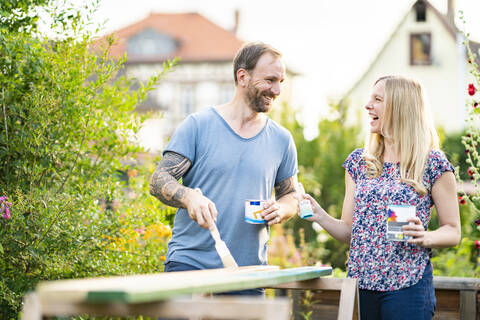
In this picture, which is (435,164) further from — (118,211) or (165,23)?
(165,23)

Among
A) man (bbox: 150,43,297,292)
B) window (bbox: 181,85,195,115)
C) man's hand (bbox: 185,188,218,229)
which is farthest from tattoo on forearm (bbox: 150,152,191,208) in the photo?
window (bbox: 181,85,195,115)

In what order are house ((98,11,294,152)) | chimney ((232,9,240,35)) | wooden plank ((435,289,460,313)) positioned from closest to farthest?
wooden plank ((435,289,460,313)) < house ((98,11,294,152)) < chimney ((232,9,240,35))

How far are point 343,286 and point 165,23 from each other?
134 ft

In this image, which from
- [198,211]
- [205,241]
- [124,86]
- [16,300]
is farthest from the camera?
[124,86]

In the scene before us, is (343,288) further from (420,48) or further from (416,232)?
(420,48)

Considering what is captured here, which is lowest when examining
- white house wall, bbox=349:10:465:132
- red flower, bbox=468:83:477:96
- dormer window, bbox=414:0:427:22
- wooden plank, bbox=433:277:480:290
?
wooden plank, bbox=433:277:480:290

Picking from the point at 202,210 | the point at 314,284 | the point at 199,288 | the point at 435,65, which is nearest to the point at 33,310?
the point at 199,288

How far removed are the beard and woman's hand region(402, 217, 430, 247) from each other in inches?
34.7

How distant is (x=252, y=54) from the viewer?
343 centimetres

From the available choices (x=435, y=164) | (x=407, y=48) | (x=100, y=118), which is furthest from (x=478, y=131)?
(x=407, y=48)

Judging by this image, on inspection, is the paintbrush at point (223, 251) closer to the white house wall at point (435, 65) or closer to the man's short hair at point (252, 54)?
the man's short hair at point (252, 54)

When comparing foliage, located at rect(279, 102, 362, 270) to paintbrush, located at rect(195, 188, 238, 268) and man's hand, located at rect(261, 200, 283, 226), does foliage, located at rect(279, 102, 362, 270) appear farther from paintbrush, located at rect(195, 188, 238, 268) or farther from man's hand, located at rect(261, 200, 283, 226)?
paintbrush, located at rect(195, 188, 238, 268)

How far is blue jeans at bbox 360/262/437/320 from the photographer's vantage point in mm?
3012

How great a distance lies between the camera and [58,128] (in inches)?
160
